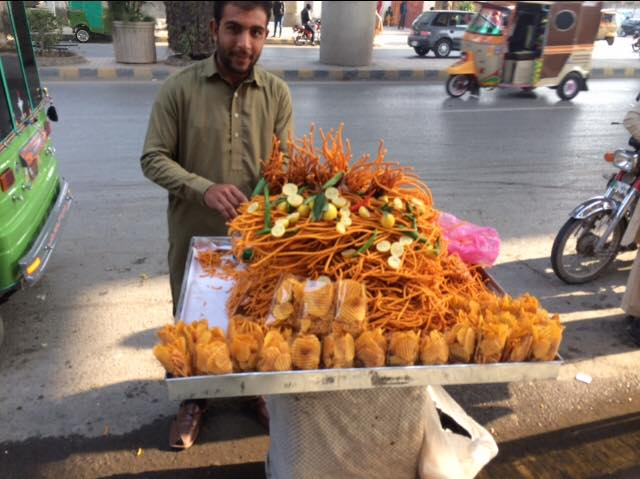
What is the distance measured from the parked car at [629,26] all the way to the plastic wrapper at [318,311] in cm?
2668

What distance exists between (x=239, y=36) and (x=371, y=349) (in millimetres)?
1110

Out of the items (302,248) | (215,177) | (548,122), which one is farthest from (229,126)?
(548,122)

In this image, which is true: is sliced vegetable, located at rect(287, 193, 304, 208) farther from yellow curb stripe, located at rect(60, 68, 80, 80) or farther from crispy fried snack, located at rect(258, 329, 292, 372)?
yellow curb stripe, located at rect(60, 68, 80, 80)

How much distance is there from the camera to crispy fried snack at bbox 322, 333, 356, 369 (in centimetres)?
129

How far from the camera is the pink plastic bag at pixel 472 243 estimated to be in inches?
69.0

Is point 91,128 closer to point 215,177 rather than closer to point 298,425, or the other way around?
point 215,177

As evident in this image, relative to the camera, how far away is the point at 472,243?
177 cm

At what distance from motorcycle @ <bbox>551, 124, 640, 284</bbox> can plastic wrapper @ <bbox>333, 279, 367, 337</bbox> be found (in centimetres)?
267

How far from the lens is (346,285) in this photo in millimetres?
1379

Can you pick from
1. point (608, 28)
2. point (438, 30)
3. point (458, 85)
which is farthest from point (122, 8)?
point (608, 28)

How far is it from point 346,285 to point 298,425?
565 mm

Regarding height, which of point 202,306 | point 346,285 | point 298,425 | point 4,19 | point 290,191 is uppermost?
point 4,19

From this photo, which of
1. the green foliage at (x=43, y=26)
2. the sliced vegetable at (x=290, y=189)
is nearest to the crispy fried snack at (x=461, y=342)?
the sliced vegetable at (x=290, y=189)

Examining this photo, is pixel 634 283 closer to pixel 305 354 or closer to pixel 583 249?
pixel 583 249
